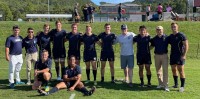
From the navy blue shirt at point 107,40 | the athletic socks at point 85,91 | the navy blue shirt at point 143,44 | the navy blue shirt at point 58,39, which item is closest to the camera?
the athletic socks at point 85,91

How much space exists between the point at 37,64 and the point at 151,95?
3811 mm

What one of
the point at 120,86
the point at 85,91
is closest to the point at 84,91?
the point at 85,91

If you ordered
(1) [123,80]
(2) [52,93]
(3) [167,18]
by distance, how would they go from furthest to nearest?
1. (3) [167,18]
2. (1) [123,80]
3. (2) [52,93]

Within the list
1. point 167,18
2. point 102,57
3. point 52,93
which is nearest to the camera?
point 52,93

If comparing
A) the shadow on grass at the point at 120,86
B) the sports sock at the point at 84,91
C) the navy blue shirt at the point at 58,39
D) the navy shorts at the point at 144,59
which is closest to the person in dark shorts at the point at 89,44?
the shadow on grass at the point at 120,86

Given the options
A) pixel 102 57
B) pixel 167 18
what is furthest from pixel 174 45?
pixel 167 18

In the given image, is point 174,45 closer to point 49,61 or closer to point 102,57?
point 102,57

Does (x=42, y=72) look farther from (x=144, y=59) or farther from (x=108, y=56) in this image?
(x=144, y=59)

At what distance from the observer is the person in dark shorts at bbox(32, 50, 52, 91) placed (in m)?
11.6

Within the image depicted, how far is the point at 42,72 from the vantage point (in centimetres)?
1166

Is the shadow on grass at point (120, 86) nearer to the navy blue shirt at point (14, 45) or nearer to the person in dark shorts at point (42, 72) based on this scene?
the person in dark shorts at point (42, 72)

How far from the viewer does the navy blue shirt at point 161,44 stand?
12.0 m

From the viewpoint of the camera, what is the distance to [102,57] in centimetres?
1301

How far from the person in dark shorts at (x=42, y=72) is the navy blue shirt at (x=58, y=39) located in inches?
57.2
